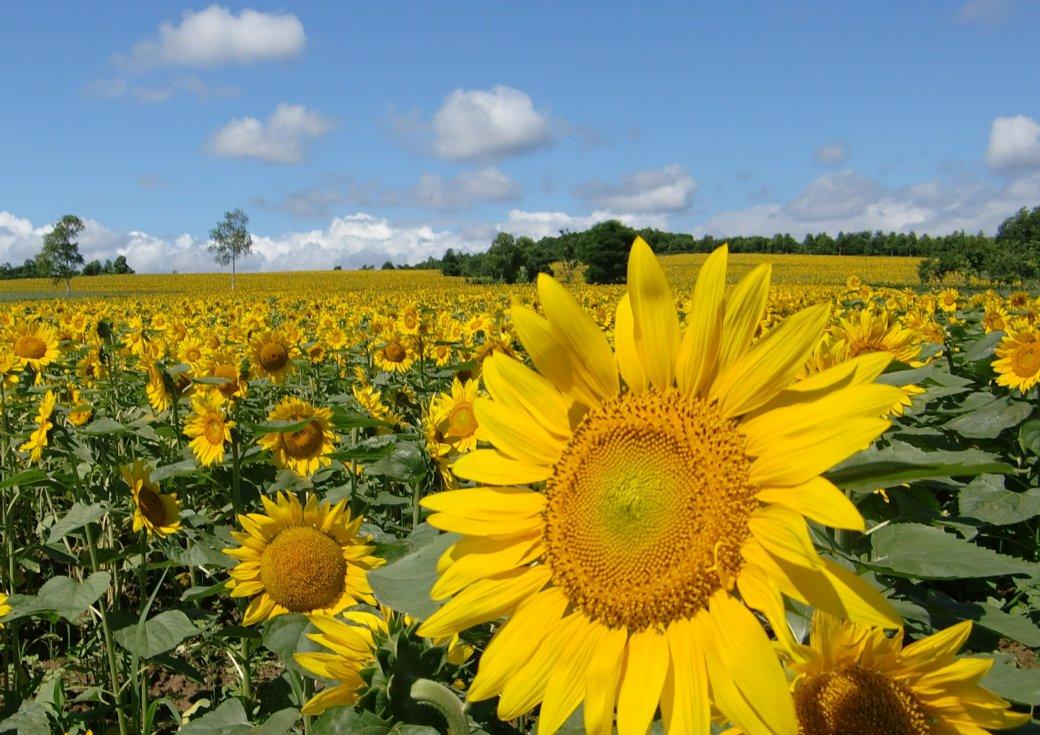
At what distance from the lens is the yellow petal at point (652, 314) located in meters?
1.07

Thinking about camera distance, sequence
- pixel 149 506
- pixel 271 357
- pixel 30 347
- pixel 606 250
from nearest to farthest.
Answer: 1. pixel 149 506
2. pixel 271 357
3. pixel 30 347
4. pixel 606 250

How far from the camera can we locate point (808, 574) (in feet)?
2.91

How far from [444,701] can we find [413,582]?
20cm

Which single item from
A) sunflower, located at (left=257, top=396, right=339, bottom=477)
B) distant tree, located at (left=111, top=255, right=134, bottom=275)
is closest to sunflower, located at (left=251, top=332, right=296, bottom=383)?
sunflower, located at (left=257, top=396, right=339, bottom=477)

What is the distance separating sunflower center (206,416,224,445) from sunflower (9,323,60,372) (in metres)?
3.26

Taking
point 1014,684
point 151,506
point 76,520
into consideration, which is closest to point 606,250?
point 151,506

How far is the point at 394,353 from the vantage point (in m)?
7.83

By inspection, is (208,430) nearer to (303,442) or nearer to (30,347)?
(303,442)

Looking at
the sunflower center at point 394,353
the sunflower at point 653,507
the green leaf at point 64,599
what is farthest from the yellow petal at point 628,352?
the sunflower center at point 394,353

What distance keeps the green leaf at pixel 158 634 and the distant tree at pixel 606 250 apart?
51989 millimetres

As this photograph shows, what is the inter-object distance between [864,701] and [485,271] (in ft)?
184

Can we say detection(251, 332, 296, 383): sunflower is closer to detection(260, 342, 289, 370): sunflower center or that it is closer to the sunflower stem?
detection(260, 342, 289, 370): sunflower center

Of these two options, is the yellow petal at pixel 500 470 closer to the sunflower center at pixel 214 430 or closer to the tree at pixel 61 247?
the sunflower center at pixel 214 430

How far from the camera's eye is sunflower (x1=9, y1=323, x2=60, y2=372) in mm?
6688
